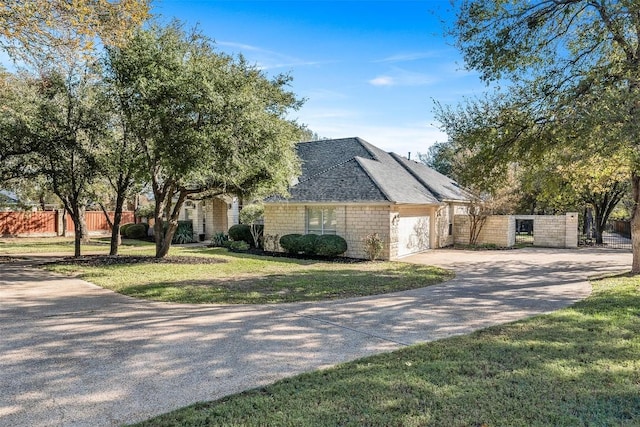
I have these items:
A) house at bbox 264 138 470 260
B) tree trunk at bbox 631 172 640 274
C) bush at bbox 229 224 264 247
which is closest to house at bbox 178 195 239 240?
bush at bbox 229 224 264 247

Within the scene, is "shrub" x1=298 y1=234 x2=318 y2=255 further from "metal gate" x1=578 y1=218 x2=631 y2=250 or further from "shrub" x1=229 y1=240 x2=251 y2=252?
"metal gate" x1=578 y1=218 x2=631 y2=250

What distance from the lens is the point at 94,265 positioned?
45.8 ft

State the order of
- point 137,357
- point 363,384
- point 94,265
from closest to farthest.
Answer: point 363,384, point 137,357, point 94,265

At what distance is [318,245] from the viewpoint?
16.7 m

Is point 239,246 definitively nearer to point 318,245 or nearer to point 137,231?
point 318,245

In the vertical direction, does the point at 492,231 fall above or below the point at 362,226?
below

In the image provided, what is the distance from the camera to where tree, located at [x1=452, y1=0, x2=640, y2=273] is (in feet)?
33.6

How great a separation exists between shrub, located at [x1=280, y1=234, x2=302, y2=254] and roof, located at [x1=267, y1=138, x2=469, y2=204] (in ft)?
5.44

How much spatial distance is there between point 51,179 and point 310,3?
11.3 metres

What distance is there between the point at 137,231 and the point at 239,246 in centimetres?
1003

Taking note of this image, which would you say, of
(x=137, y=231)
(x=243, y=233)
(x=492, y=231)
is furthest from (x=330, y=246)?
(x=137, y=231)

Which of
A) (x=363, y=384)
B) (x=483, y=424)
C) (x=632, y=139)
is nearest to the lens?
(x=483, y=424)

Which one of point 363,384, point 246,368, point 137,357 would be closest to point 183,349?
point 137,357

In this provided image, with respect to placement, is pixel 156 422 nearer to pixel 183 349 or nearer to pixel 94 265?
pixel 183 349
